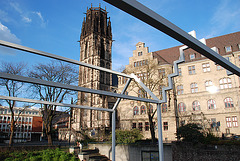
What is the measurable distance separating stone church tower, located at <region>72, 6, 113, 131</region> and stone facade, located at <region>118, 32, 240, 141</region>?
26310 millimetres

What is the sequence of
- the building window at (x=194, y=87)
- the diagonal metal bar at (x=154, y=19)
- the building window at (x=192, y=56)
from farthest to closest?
1. the building window at (x=192, y=56)
2. the building window at (x=194, y=87)
3. the diagonal metal bar at (x=154, y=19)

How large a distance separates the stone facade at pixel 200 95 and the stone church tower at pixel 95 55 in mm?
26310

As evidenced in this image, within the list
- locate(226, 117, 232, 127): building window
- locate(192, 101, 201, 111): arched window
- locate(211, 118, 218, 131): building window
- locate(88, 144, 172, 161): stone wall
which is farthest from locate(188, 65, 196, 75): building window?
locate(88, 144, 172, 161): stone wall

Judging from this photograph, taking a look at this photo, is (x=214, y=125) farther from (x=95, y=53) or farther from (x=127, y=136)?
(x=95, y=53)

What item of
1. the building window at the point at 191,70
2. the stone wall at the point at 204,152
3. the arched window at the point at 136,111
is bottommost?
the stone wall at the point at 204,152

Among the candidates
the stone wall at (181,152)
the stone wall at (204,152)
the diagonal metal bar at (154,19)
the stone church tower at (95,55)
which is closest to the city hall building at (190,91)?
the stone wall at (204,152)

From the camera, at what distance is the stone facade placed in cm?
2608

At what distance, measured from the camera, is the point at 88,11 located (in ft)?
254

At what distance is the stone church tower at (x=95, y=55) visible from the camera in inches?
2273

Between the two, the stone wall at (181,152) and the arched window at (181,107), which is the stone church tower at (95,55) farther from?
the stone wall at (181,152)

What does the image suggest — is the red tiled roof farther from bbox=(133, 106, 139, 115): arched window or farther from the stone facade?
bbox=(133, 106, 139, 115): arched window

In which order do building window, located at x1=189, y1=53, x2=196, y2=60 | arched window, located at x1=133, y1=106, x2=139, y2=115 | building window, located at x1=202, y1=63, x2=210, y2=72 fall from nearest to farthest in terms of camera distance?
building window, located at x1=202, y1=63, x2=210, y2=72 → building window, located at x1=189, y1=53, x2=196, y2=60 → arched window, located at x1=133, y1=106, x2=139, y2=115

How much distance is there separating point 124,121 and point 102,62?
3924 centimetres

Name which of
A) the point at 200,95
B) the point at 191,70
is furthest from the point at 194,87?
the point at 191,70
